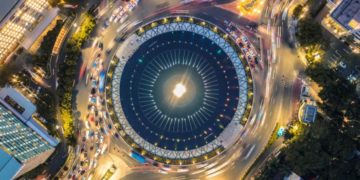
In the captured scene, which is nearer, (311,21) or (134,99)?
(311,21)

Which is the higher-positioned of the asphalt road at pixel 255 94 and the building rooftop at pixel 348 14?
the building rooftop at pixel 348 14

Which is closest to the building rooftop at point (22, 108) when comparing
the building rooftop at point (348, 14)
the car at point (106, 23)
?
the car at point (106, 23)

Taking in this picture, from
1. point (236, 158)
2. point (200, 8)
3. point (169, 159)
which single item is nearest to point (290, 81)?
point (236, 158)

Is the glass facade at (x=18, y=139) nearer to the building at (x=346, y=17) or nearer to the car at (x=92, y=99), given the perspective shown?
the car at (x=92, y=99)

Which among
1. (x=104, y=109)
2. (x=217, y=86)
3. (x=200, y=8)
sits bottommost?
(x=104, y=109)

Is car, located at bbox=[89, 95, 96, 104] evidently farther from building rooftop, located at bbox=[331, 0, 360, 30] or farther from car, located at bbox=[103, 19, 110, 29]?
building rooftop, located at bbox=[331, 0, 360, 30]

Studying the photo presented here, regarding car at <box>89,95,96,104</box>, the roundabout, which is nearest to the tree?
the roundabout

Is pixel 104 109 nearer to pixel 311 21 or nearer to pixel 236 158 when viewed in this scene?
pixel 236 158
